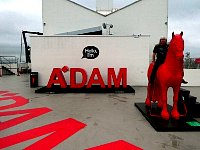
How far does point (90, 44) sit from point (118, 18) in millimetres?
5937

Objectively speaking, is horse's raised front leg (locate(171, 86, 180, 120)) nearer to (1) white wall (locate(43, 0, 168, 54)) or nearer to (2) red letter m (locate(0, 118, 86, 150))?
(2) red letter m (locate(0, 118, 86, 150))

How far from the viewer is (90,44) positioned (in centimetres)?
984

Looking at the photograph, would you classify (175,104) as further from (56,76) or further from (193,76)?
(193,76)

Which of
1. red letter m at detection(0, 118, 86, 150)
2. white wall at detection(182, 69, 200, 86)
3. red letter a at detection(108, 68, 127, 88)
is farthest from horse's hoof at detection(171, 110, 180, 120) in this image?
white wall at detection(182, 69, 200, 86)

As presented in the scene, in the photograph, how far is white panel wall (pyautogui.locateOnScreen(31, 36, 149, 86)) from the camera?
983cm

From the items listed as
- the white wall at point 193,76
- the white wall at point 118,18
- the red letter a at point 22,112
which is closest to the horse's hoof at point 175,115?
the red letter a at point 22,112

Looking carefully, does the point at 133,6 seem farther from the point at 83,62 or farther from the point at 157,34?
the point at 83,62

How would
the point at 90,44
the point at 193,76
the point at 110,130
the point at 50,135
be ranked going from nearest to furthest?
the point at 50,135, the point at 110,130, the point at 90,44, the point at 193,76

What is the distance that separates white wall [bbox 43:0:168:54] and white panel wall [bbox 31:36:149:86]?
A: 4530mm

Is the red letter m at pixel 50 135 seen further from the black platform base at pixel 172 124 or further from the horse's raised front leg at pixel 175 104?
the horse's raised front leg at pixel 175 104

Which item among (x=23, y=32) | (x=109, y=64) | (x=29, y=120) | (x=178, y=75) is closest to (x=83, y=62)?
(x=109, y=64)

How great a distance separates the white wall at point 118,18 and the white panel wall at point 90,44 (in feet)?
14.9

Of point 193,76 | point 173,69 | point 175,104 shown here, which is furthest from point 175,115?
point 193,76

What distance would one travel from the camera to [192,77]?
33.8 ft
